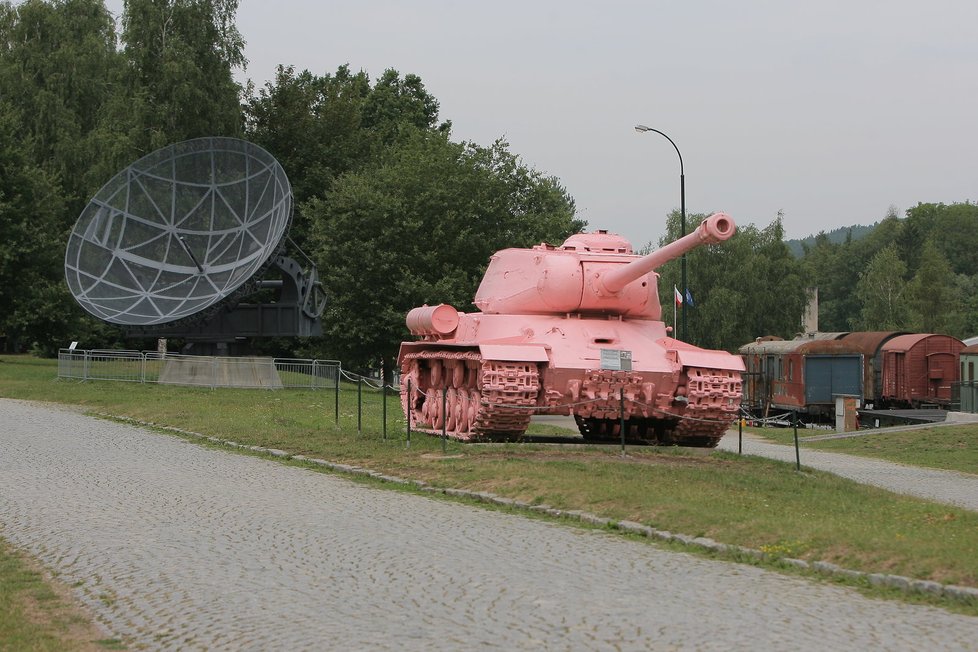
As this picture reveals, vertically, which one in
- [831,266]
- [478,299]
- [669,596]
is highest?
[831,266]

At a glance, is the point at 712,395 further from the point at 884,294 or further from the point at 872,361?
A: the point at 884,294

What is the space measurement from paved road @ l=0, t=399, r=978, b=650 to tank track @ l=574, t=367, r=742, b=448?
678 cm

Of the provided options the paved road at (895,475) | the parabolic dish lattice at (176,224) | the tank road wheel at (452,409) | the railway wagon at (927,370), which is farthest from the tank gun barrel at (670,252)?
the railway wagon at (927,370)

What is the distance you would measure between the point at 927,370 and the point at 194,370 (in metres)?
21.6

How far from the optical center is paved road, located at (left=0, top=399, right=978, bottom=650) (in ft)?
23.9

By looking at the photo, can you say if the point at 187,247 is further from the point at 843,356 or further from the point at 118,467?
the point at 118,467

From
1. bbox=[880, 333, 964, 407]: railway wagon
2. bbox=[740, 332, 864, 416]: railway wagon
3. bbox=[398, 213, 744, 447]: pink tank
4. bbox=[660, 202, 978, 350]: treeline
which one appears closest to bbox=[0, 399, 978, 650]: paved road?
bbox=[398, 213, 744, 447]: pink tank

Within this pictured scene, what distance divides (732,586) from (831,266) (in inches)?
4334

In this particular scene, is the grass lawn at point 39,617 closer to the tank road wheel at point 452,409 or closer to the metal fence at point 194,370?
the tank road wheel at point 452,409

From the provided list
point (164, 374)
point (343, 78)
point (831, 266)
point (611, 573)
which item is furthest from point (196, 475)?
point (831, 266)

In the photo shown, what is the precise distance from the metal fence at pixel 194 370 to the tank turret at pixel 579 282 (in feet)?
52.9

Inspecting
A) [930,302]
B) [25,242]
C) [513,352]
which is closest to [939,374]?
[513,352]

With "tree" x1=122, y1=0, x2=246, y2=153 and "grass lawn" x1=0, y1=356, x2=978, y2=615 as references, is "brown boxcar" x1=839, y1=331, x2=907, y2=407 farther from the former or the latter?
"tree" x1=122, y1=0, x2=246, y2=153

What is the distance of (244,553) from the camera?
10.1m
